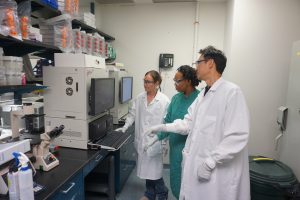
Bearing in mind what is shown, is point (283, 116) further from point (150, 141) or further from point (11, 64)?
point (11, 64)

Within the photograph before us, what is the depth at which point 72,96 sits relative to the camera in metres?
1.78

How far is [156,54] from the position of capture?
343 centimetres

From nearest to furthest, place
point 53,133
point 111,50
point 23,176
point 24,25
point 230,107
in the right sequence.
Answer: point 23,176 < point 230,107 < point 24,25 < point 53,133 < point 111,50

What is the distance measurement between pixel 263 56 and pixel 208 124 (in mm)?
1614

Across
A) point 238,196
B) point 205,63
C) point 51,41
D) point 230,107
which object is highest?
point 51,41

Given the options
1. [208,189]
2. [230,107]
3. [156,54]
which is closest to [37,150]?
[208,189]

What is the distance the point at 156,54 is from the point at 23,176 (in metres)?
2.73

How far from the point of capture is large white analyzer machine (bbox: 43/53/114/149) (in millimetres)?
1757

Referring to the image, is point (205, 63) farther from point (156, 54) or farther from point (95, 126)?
point (156, 54)

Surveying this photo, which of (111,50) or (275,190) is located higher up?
(111,50)

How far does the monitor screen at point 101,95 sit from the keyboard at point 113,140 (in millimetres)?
283

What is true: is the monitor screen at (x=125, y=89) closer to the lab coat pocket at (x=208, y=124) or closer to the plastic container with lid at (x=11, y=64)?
the plastic container with lid at (x=11, y=64)

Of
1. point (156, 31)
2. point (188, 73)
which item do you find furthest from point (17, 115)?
point (156, 31)

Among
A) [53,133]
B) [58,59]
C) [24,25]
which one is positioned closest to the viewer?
[24,25]
